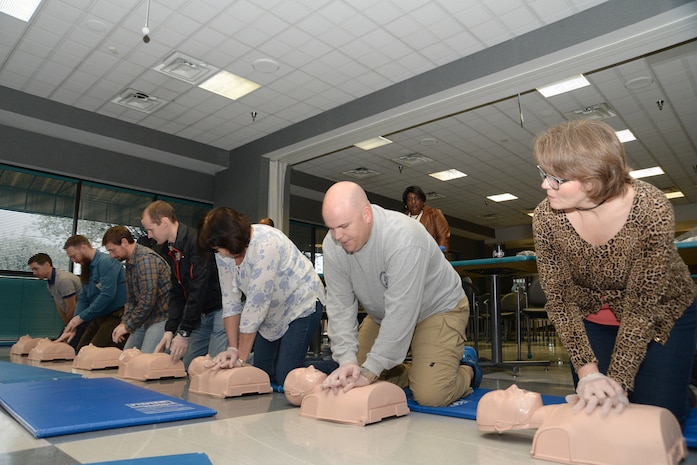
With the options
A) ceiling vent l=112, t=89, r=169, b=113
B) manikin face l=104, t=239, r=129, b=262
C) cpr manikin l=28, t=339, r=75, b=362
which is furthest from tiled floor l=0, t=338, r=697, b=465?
ceiling vent l=112, t=89, r=169, b=113

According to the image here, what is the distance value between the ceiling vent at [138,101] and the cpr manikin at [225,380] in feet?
15.5

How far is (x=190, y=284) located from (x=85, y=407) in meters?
1.21

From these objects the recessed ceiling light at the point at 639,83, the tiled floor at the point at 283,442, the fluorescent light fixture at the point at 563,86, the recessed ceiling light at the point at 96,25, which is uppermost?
the recessed ceiling light at the point at 639,83

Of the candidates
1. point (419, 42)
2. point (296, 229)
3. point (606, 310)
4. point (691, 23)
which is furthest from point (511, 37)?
point (296, 229)

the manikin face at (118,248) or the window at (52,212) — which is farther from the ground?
the window at (52,212)

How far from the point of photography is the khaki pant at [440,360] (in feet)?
7.10

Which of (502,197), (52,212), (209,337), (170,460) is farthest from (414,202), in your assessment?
(502,197)

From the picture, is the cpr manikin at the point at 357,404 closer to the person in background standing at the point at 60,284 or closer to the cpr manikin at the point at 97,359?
the cpr manikin at the point at 97,359

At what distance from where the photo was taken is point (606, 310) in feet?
5.54

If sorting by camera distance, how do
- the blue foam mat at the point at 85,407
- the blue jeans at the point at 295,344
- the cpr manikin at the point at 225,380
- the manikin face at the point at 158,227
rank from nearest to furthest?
the blue foam mat at the point at 85,407, the cpr manikin at the point at 225,380, the blue jeans at the point at 295,344, the manikin face at the point at 158,227

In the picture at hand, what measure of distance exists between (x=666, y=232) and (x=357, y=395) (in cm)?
111

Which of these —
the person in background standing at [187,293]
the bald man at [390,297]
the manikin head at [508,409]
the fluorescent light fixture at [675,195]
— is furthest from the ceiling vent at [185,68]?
the fluorescent light fixture at [675,195]

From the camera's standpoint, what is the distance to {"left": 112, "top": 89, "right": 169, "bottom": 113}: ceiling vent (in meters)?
6.35

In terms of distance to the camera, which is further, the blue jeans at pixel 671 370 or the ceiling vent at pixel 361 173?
the ceiling vent at pixel 361 173
